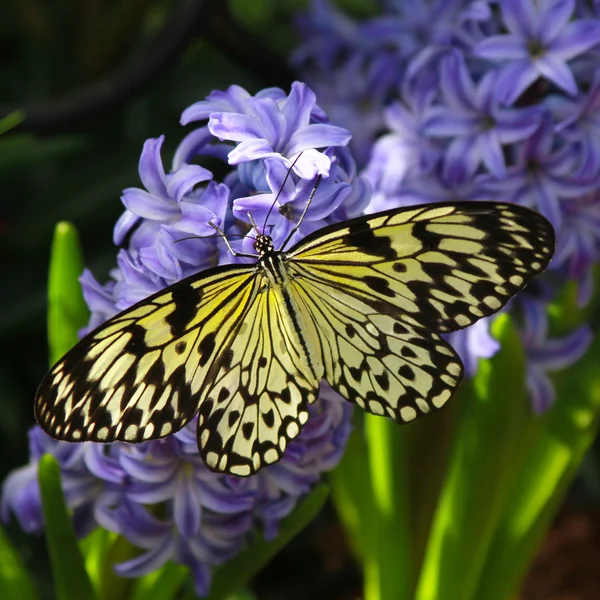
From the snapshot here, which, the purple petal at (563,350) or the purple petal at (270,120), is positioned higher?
the purple petal at (270,120)

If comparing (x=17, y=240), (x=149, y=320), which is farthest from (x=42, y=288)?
(x=149, y=320)

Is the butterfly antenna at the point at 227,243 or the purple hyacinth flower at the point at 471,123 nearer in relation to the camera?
the butterfly antenna at the point at 227,243

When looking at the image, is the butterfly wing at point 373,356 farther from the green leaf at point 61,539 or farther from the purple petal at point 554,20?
the purple petal at point 554,20

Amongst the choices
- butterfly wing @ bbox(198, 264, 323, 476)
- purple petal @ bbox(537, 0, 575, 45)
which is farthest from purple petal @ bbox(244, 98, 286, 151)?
purple petal @ bbox(537, 0, 575, 45)

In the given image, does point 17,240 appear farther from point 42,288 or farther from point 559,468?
point 559,468

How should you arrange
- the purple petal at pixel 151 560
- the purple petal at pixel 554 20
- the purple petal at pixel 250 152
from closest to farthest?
the purple petal at pixel 250 152
the purple petal at pixel 151 560
the purple petal at pixel 554 20

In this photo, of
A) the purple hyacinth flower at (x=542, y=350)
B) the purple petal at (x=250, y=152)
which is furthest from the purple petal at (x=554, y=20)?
the purple petal at (x=250, y=152)

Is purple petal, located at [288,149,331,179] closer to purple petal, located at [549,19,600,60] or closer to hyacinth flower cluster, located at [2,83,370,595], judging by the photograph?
hyacinth flower cluster, located at [2,83,370,595]
